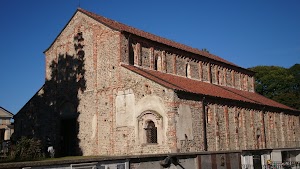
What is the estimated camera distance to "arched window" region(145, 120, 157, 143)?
21.9 metres

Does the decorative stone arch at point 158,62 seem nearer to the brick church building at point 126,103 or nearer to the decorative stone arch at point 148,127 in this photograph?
the brick church building at point 126,103

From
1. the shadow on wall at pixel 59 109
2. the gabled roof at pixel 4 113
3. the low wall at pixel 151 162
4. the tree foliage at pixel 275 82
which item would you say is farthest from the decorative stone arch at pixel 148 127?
the tree foliage at pixel 275 82

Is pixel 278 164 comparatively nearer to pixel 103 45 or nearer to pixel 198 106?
pixel 198 106

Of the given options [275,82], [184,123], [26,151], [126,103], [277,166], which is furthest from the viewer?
[275,82]

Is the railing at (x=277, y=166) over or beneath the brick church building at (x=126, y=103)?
beneath

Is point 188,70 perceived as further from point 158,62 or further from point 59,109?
point 59,109

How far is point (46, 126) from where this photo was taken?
2767cm

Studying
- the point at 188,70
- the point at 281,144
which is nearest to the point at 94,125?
the point at 188,70

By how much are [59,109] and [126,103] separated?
7036 mm

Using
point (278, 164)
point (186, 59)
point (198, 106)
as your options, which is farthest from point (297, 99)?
point (278, 164)

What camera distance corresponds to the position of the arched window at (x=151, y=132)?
21.9m

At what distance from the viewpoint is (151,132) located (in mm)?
22109

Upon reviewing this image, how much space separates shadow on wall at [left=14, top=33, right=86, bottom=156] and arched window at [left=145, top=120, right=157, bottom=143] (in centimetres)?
611

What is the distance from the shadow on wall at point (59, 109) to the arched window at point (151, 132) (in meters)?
6.11
